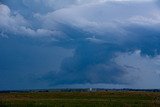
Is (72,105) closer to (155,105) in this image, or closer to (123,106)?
(123,106)

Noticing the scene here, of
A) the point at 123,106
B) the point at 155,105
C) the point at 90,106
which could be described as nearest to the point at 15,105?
the point at 90,106

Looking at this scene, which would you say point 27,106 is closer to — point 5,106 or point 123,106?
point 5,106

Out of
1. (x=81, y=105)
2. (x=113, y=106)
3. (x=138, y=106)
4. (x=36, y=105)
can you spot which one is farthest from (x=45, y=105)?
(x=138, y=106)

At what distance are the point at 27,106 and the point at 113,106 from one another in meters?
13.1

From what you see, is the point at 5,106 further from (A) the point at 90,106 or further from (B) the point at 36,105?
(A) the point at 90,106

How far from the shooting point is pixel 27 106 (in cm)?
5988

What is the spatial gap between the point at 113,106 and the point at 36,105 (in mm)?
11620

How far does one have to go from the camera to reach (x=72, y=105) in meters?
59.2

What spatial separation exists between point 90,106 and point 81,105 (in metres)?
1.84

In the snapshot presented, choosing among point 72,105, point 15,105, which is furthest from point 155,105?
point 15,105

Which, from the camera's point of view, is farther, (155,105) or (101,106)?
(155,105)

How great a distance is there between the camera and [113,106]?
59.4 m

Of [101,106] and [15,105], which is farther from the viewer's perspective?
[15,105]

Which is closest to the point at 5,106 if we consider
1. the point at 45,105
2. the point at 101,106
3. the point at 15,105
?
the point at 15,105
